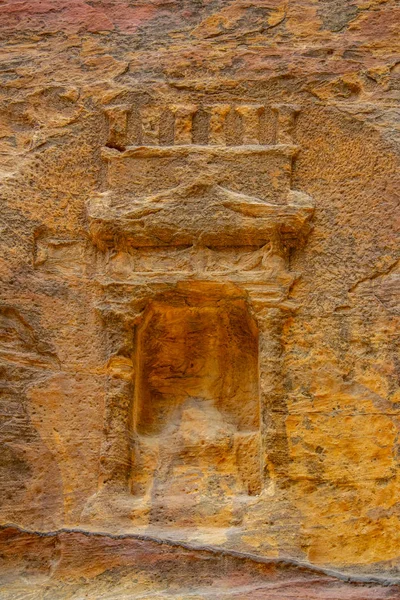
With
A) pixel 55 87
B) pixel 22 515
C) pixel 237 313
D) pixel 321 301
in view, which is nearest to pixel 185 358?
pixel 237 313

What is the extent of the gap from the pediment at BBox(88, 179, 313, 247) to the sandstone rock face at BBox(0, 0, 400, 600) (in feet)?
0.04

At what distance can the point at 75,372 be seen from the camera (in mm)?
5605

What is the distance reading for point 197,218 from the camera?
18.7 feet

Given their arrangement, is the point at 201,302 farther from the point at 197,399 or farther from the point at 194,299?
the point at 197,399

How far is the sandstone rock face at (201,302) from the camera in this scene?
5.18 meters

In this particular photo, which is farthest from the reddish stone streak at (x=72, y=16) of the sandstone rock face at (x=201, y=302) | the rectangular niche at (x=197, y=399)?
the rectangular niche at (x=197, y=399)

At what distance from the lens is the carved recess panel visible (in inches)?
213

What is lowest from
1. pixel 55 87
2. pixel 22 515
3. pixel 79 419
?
pixel 22 515

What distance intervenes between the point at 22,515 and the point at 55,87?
101 inches

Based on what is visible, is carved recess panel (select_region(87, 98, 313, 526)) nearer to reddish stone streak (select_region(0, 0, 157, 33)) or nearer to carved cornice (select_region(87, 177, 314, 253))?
carved cornice (select_region(87, 177, 314, 253))

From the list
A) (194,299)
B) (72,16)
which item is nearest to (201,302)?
(194,299)

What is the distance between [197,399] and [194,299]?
1.89ft

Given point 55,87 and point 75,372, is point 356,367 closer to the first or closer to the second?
point 75,372

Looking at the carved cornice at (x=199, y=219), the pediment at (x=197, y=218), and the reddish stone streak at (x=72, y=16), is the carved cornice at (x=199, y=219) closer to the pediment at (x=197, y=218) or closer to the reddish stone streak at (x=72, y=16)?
the pediment at (x=197, y=218)
